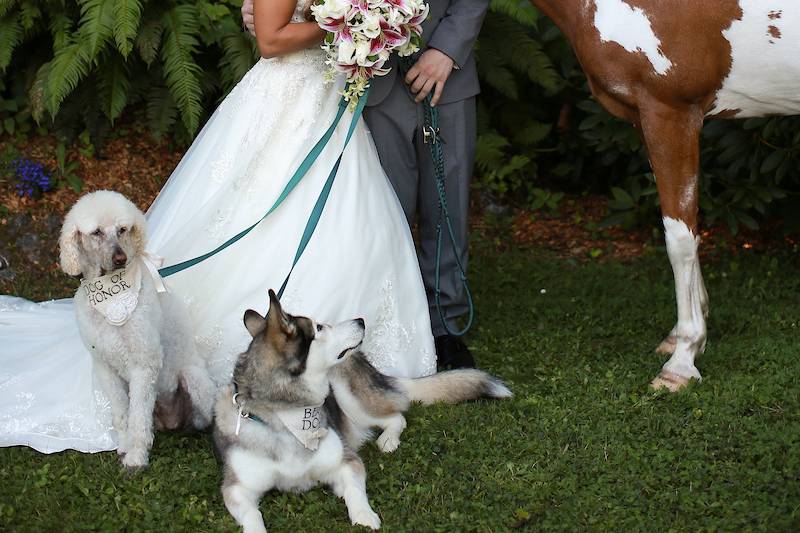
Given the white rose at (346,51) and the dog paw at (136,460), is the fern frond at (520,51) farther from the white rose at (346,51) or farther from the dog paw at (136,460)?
the dog paw at (136,460)

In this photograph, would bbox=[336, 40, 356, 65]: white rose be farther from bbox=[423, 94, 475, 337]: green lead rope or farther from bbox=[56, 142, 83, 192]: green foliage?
bbox=[56, 142, 83, 192]: green foliage

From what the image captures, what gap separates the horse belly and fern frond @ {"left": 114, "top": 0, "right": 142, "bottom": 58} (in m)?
3.96

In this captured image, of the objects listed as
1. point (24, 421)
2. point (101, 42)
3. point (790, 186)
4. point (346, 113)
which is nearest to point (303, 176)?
point (346, 113)

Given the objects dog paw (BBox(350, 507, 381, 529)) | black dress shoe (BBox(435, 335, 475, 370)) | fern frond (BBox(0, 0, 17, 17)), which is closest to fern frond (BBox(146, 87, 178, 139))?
fern frond (BBox(0, 0, 17, 17))

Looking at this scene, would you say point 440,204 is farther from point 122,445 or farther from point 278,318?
point 122,445

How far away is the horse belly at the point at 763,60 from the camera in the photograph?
177 inches

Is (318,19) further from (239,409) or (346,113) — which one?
(239,409)

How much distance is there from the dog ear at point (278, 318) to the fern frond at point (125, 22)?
11.4 feet

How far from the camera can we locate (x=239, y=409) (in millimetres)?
4023

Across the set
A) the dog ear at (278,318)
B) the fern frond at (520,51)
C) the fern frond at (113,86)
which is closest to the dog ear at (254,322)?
the dog ear at (278,318)

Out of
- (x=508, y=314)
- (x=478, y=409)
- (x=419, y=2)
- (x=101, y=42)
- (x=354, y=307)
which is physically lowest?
(x=508, y=314)

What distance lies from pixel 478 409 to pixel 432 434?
331mm

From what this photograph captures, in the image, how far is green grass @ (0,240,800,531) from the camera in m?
3.96

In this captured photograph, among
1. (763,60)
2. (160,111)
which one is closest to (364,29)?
(763,60)
